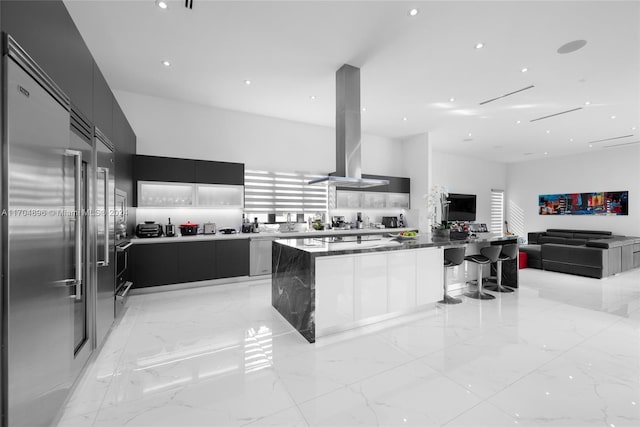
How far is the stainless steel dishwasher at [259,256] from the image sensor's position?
208 inches

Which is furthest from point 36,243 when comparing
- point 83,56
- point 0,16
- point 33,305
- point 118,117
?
point 118,117

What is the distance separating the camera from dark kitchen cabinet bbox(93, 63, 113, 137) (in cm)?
258

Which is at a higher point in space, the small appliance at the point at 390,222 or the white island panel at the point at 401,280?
the small appliance at the point at 390,222

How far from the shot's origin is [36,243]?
1.49 metres

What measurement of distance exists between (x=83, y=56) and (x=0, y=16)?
1249 mm

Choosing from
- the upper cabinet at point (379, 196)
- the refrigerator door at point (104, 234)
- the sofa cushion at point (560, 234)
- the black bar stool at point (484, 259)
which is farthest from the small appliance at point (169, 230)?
Answer: the sofa cushion at point (560, 234)

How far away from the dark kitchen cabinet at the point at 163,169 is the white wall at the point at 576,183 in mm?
11425

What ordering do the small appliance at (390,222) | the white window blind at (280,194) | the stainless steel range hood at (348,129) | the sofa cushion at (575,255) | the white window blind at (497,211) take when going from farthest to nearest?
the white window blind at (497,211) → the small appliance at (390,222) → the white window blind at (280,194) → the sofa cushion at (575,255) → the stainless steel range hood at (348,129)

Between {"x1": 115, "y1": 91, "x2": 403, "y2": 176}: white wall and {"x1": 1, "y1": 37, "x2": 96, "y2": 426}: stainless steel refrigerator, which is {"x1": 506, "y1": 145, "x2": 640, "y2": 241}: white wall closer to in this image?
{"x1": 115, "y1": 91, "x2": 403, "y2": 176}: white wall

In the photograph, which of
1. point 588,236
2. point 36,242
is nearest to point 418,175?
point 588,236

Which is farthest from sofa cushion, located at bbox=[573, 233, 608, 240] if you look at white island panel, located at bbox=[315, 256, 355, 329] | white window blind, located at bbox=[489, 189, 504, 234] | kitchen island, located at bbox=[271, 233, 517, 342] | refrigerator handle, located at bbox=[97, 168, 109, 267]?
refrigerator handle, located at bbox=[97, 168, 109, 267]

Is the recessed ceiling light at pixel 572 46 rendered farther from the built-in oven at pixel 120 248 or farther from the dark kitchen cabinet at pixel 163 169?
the built-in oven at pixel 120 248

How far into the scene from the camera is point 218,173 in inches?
204

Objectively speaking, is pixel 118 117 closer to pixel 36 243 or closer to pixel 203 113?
pixel 203 113
